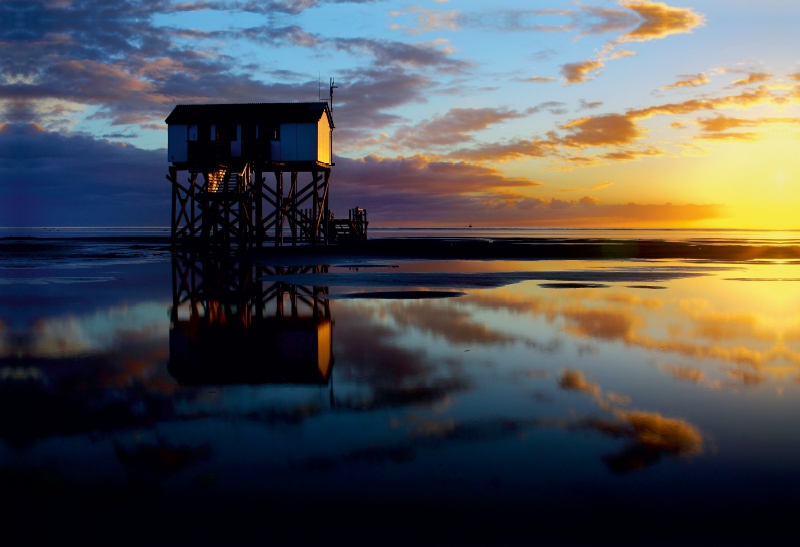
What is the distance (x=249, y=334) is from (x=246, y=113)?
102 ft

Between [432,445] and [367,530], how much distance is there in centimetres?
162

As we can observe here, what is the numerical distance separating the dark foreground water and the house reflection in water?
0.26 ft

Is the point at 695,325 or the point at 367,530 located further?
the point at 695,325

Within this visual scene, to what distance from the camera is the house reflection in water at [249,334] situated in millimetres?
8734

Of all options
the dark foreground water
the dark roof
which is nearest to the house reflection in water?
the dark foreground water

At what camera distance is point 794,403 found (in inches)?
292

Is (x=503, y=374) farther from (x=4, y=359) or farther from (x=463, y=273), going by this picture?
(x=463, y=273)

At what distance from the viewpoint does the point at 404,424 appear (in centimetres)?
654

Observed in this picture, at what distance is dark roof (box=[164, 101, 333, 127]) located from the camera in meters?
40.0

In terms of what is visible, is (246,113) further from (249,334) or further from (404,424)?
(404,424)

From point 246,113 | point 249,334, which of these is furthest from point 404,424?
point 246,113

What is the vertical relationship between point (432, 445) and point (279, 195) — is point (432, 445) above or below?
below

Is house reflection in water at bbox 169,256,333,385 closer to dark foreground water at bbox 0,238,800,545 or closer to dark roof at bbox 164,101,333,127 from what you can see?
dark foreground water at bbox 0,238,800,545

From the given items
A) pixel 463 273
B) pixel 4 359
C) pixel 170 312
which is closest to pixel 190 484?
pixel 4 359
